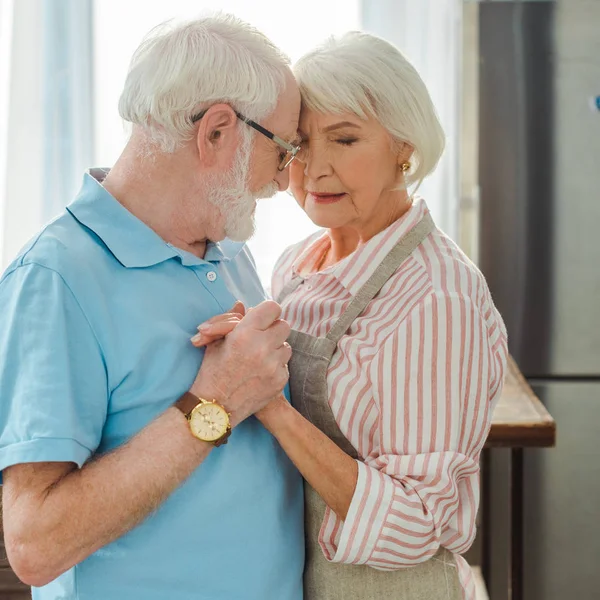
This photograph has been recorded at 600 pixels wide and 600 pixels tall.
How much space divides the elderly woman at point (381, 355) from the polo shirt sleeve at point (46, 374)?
278mm

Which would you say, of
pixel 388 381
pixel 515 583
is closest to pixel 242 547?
pixel 388 381

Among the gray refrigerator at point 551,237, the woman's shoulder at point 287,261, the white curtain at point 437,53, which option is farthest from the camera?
the white curtain at point 437,53

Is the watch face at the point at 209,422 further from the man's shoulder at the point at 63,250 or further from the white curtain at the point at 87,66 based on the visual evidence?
the white curtain at the point at 87,66

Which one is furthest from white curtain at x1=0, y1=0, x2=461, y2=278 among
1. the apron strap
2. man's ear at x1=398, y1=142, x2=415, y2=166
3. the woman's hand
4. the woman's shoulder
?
the woman's hand

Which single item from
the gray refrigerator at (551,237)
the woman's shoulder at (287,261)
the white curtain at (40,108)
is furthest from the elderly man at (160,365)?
the white curtain at (40,108)

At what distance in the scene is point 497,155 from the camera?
284cm

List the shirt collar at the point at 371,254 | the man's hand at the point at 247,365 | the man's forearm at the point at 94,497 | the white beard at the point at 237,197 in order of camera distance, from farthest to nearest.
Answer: the shirt collar at the point at 371,254 < the white beard at the point at 237,197 < the man's hand at the point at 247,365 < the man's forearm at the point at 94,497

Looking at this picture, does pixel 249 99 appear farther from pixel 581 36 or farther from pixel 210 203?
pixel 581 36

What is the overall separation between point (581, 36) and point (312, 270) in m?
1.67

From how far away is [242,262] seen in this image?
1550 mm

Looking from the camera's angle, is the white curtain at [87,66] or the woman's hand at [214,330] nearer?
the woman's hand at [214,330]

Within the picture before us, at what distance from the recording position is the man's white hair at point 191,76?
1.22m

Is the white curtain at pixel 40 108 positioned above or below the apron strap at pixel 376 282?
above

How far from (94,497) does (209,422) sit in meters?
0.18
